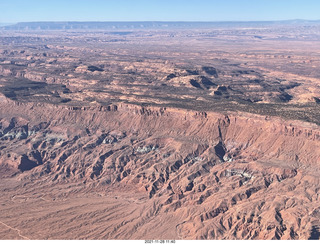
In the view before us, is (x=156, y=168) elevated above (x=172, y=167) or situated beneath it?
situated beneath

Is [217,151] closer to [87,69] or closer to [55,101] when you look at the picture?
[55,101]

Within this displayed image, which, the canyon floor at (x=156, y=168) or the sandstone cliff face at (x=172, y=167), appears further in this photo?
the canyon floor at (x=156, y=168)

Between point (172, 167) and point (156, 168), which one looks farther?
point (156, 168)

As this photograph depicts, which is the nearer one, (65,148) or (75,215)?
(75,215)

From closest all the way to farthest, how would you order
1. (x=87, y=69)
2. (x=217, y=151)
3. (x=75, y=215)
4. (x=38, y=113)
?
(x=75, y=215)
(x=217, y=151)
(x=38, y=113)
(x=87, y=69)

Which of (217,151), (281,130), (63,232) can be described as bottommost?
(63,232)

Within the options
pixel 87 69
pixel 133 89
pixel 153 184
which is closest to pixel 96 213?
pixel 153 184

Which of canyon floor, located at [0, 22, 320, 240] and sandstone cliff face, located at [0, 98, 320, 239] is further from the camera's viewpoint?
canyon floor, located at [0, 22, 320, 240]

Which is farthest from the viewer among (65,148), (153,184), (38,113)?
(38,113)
